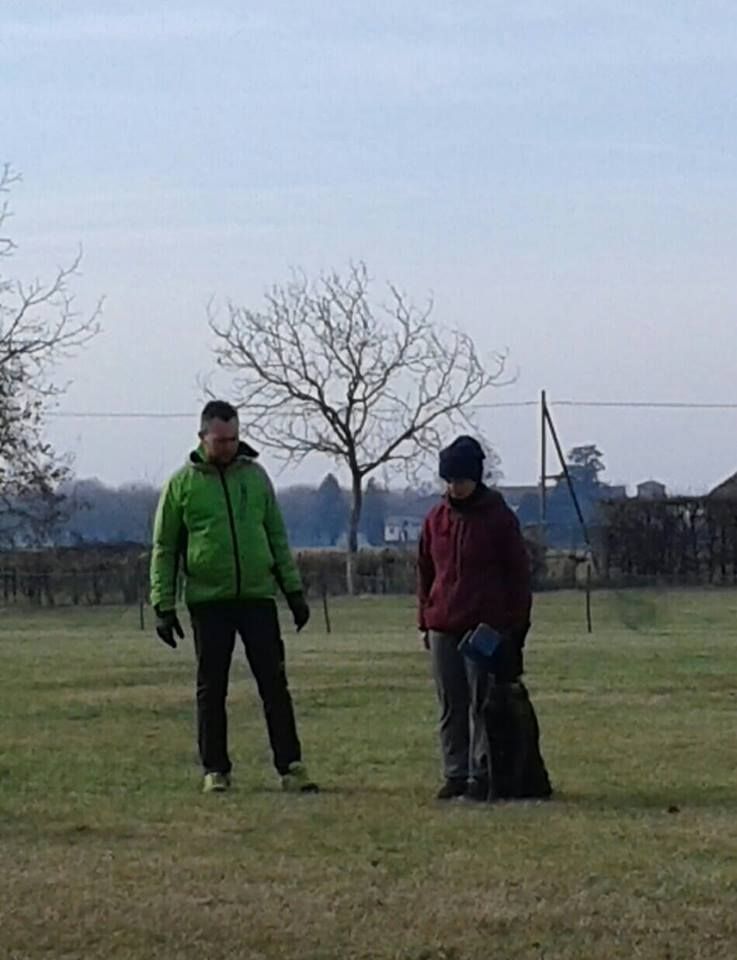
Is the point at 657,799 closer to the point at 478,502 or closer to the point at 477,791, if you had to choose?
the point at 477,791

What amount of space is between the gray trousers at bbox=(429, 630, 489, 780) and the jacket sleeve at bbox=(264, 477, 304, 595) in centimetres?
73

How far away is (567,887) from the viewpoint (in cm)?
796

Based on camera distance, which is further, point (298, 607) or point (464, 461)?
point (298, 607)

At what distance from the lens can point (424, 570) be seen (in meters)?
11.0

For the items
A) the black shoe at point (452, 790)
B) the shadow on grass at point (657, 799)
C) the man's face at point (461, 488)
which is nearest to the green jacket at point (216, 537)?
the man's face at point (461, 488)

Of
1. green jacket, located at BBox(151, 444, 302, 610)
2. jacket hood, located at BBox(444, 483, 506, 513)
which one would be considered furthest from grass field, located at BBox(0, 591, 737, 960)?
jacket hood, located at BBox(444, 483, 506, 513)

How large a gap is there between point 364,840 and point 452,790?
1.53 meters

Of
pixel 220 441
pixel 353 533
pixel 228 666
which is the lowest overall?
pixel 228 666

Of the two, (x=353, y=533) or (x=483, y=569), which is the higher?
(x=353, y=533)

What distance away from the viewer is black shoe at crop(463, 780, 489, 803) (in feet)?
34.4

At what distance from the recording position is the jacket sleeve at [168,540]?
10.8 m

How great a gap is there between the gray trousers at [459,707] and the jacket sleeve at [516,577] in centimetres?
29

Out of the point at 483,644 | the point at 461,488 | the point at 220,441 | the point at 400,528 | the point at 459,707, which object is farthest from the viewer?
the point at 400,528

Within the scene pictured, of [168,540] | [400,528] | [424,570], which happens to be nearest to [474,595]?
[424,570]
